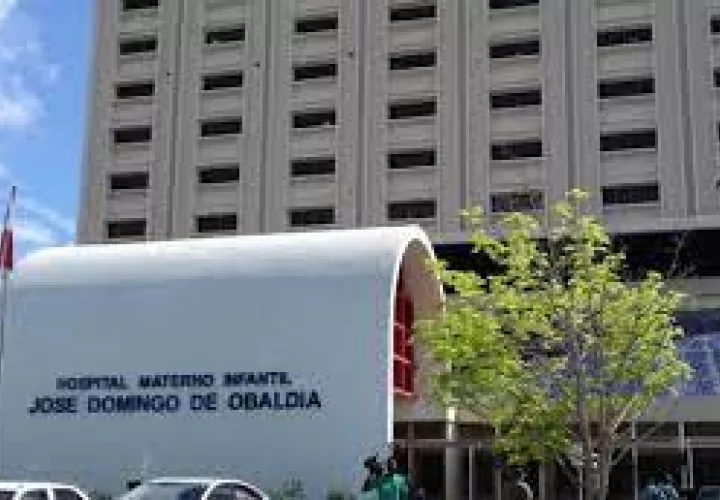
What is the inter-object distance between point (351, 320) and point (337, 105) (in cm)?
Answer: 4598

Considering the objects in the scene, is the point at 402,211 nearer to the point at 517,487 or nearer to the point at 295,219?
the point at 295,219

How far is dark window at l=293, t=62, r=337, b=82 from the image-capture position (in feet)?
236

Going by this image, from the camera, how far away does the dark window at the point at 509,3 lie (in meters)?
68.7

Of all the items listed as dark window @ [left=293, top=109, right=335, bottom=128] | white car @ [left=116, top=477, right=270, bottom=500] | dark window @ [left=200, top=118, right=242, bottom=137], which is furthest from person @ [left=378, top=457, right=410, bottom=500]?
dark window @ [left=200, top=118, right=242, bottom=137]

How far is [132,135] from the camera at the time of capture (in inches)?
2965

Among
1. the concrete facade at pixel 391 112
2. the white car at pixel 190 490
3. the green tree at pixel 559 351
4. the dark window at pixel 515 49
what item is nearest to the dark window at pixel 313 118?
the concrete facade at pixel 391 112

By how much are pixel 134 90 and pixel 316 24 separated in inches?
476

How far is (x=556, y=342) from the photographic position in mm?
20906

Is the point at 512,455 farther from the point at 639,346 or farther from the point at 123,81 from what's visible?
the point at 123,81

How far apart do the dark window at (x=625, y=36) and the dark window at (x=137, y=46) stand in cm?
2737

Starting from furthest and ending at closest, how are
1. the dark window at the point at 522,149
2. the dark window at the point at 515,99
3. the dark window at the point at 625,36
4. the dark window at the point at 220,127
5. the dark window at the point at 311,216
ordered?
the dark window at the point at 220,127 < the dark window at the point at 311,216 < the dark window at the point at 515,99 < the dark window at the point at 625,36 < the dark window at the point at 522,149

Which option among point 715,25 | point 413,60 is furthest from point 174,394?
point 715,25

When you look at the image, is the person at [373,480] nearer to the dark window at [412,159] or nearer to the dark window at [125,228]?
the dark window at [412,159]

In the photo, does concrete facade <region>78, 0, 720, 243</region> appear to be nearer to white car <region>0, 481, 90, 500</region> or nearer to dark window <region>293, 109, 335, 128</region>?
dark window <region>293, 109, 335, 128</region>
